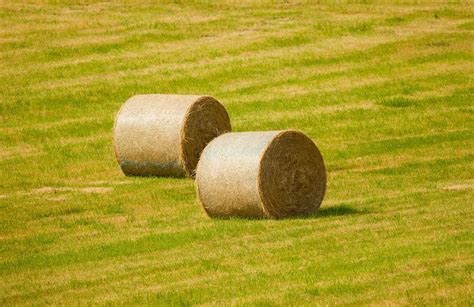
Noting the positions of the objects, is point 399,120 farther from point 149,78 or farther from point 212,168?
point 212,168

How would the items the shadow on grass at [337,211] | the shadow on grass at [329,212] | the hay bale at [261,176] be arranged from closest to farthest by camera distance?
the hay bale at [261,176] → the shadow on grass at [329,212] → the shadow on grass at [337,211]

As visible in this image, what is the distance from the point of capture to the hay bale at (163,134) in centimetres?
2741

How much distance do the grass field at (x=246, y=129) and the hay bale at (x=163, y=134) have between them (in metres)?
0.50

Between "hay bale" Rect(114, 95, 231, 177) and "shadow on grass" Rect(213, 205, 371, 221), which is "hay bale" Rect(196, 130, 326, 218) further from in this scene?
"hay bale" Rect(114, 95, 231, 177)

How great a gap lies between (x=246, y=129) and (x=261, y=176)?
11.2 meters

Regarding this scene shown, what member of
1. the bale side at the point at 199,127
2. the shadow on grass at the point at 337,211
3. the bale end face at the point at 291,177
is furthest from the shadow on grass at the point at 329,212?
the bale side at the point at 199,127

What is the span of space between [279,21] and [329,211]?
21.2 m

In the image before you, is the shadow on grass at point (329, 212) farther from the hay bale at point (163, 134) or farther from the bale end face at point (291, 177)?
the hay bale at point (163, 134)

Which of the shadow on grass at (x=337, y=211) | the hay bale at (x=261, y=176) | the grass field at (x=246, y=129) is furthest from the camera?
the shadow on grass at (x=337, y=211)

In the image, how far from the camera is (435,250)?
1875 cm

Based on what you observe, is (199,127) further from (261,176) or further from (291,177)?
(261,176)

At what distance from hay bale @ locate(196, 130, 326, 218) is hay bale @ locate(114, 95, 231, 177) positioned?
173 inches

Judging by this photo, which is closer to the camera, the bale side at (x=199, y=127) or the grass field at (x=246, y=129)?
the grass field at (x=246, y=129)

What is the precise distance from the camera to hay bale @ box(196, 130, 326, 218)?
870 inches
